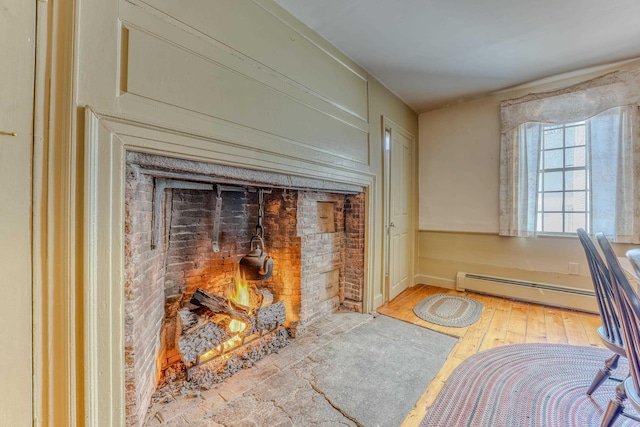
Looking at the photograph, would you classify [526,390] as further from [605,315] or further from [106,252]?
[106,252]

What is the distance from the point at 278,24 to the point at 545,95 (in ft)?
10.3

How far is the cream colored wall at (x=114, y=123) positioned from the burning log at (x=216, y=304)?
70cm

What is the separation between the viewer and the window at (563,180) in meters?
2.88

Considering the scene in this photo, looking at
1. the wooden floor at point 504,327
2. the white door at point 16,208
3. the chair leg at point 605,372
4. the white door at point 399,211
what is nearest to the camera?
the white door at point 16,208

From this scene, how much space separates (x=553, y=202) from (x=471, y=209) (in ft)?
2.80

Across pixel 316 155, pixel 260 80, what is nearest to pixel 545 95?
pixel 316 155

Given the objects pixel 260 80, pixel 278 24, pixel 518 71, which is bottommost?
pixel 260 80

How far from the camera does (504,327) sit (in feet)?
8.21

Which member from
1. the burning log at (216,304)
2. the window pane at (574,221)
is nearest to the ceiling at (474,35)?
the window pane at (574,221)

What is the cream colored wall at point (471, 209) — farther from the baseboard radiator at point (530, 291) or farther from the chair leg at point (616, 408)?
the chair leg at point (616, 408)

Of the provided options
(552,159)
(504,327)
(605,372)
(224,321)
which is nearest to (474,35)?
(552,159)

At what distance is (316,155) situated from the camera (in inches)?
82.6

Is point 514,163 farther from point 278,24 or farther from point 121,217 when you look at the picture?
point 121,217

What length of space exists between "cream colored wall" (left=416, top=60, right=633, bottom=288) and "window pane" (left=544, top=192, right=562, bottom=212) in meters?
Result: 0.37
